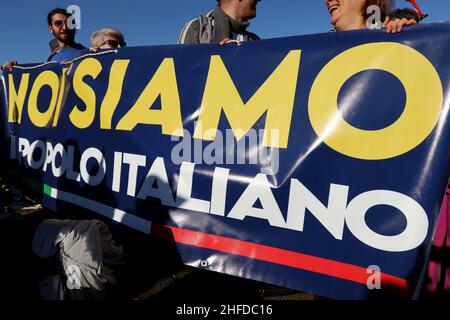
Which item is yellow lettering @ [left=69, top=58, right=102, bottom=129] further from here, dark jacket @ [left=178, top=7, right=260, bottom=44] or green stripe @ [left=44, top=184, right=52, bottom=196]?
dark jacket @ [left=178, top=7, right=260, bottom=44]

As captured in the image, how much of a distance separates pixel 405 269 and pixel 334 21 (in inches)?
59.1

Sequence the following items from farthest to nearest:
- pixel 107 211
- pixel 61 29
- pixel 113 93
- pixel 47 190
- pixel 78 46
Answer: pixel 78 46, pixel 61 29, pixel 47 190, pixel 113 93, pixel 107 211

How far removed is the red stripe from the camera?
149 centimetres

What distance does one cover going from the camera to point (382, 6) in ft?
6.44

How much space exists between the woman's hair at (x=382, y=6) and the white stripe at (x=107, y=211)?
1878 millimetres

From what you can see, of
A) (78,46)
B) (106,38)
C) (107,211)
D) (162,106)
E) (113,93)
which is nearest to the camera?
(162,106)

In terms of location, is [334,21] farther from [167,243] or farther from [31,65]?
[31,65]

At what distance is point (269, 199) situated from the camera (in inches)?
68.4

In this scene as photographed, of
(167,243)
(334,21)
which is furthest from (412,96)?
(167,243)

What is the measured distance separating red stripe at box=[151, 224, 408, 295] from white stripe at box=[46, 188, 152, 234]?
10 centimetres

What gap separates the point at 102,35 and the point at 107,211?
1627 millimetres

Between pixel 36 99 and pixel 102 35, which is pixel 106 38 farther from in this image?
pixel 36 99

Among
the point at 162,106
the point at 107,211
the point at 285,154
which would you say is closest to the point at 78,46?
the point at 162,106

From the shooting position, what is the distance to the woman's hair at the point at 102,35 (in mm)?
2840
